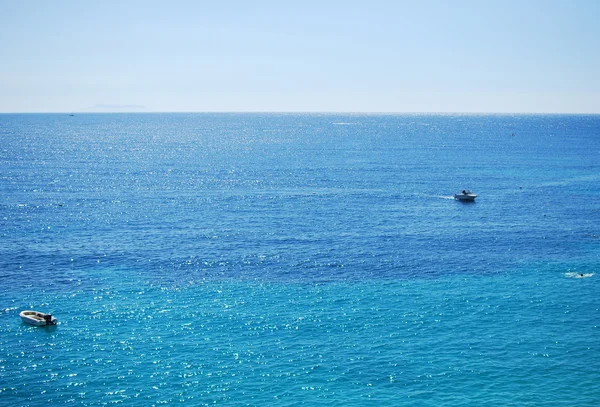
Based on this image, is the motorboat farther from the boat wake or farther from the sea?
the boat wake

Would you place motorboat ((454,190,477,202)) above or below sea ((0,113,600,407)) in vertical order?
above

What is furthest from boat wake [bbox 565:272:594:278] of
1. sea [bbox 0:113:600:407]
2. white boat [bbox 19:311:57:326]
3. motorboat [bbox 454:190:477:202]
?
white boat [bbox 19:311:57:326]

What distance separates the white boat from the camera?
6725cm

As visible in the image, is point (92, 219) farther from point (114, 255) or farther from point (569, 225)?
point (569, 225)

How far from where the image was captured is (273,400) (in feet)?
173

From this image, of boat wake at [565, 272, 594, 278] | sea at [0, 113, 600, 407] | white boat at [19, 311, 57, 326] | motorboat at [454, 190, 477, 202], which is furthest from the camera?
motorboat at [454, 190, 477, 202]

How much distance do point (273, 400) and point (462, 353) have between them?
2301 cm

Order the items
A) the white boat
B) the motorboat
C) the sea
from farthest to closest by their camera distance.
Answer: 1. the motorboat
2. the white boat
3. the sea

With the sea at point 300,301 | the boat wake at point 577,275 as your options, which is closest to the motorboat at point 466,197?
the sea at point 300,301

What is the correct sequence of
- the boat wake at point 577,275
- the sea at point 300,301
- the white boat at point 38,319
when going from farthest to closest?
the boat wake at point 577,275 < the white boat at point 38,319 < the sea at point 300,301

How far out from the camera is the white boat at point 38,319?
221 ft

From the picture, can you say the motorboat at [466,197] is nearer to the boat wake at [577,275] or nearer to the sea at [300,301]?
the sea at [300,301]

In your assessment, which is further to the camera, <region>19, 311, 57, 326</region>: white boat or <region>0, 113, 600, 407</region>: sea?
<region>19, 311, 57, 326</region>: white boat

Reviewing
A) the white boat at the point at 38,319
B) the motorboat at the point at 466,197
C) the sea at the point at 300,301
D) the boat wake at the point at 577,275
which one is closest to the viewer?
the sea at the point at 300,301
